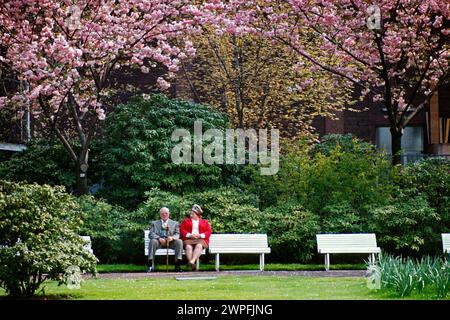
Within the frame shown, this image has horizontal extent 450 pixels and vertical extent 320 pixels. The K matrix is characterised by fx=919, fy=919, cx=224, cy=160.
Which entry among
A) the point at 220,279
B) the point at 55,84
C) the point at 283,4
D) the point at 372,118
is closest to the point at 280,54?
the point at 283,4

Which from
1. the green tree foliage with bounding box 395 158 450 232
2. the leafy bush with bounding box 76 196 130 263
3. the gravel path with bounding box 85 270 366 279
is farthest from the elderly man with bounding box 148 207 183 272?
the green tree foliage with bounding box 395 158 450 232

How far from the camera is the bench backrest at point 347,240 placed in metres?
19.3

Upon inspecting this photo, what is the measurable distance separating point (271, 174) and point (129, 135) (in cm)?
381

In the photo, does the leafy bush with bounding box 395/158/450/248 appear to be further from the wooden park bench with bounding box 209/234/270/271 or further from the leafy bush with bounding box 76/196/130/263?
the leafy bush with bounding box 76/196/130/263

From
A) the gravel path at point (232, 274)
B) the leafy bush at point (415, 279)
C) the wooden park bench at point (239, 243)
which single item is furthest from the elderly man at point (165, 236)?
the leafy bush at point (415, 279)

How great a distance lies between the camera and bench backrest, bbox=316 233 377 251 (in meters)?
19.3

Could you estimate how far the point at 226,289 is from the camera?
1467cm

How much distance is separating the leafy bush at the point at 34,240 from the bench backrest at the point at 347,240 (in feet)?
21.4

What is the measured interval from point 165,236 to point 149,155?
4.23 metres

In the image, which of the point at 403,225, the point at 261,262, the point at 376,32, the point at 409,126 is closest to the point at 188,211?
the point at 261,262

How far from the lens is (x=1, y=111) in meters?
26.0

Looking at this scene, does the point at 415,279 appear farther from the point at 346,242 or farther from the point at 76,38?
the point at 76,38

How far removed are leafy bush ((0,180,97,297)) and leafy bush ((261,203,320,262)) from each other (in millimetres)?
6668
